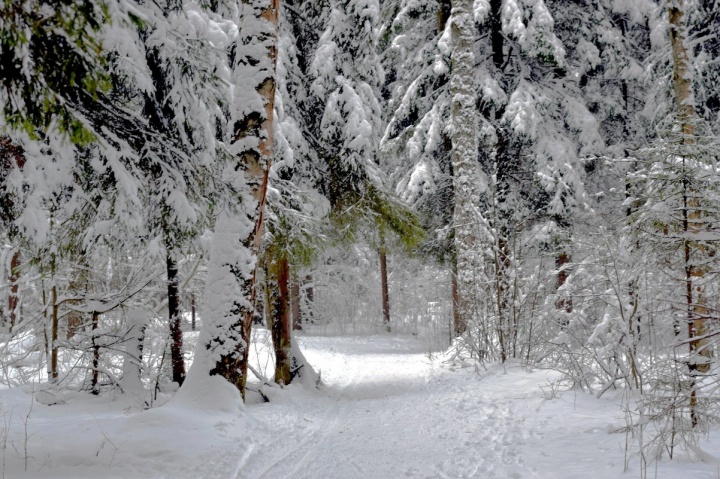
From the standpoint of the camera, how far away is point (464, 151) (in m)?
10.8

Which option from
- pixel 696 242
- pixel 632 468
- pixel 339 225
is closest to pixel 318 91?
pixel 339 225

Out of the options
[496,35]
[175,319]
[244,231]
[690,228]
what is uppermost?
[496,35]

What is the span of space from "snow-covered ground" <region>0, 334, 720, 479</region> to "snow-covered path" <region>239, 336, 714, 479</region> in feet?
0.04

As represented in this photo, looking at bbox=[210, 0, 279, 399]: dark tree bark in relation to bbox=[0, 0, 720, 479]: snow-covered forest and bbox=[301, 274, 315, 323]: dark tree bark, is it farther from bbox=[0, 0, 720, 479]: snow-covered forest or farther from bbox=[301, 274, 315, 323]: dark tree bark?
bbox=[301, 274, 315, 323]: dark tree bark

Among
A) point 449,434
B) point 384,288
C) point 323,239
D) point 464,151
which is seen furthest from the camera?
point 384,288

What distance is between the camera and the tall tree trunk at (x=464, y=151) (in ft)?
32.9

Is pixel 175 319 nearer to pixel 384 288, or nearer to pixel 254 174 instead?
pixel 254 174

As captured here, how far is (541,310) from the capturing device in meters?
8.53

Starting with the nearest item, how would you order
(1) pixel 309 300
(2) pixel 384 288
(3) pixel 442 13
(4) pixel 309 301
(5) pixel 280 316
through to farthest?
(5) pixel 280 316 < (3) pixel 442 13 < (2) pixel 384 288 < (4) pixel 309 301 < (1) pixel 309 300

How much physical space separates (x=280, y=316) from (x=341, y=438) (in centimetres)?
378

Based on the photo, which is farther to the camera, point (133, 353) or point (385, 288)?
point (385, 288)

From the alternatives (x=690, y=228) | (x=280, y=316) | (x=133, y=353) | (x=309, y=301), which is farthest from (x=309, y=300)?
(x=690, y=228)

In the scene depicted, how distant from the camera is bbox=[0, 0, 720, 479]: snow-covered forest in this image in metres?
3.81

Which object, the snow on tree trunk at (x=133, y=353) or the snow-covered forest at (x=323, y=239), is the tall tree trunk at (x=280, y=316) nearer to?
the snow-covered forest at (x=323, y=239)
